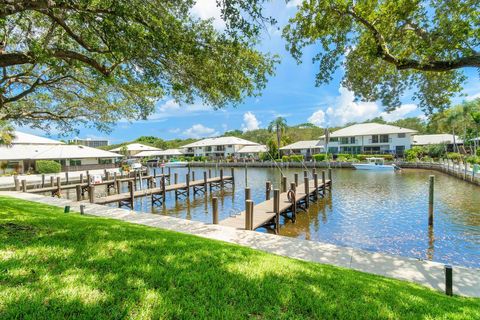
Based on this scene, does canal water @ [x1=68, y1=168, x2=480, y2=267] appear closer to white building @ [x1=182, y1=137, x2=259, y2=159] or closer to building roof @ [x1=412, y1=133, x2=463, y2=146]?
building roof @ [x1=412, y1=133, x2=463, y2=146]

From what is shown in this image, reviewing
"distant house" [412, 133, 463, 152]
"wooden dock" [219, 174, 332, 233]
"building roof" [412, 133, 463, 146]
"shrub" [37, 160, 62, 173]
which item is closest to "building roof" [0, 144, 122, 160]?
"shrub" [37, 160, 62, 173]

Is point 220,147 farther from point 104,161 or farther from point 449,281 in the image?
point 449,281

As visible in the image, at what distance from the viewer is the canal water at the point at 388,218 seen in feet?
35.4

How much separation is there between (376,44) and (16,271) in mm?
10270

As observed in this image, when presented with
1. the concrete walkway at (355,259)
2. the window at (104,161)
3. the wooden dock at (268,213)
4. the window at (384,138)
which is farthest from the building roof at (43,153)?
the window at (384,138)

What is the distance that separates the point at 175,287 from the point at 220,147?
74.3 m

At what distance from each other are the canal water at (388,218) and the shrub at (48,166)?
745 inches

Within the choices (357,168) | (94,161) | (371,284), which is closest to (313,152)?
(357,168)

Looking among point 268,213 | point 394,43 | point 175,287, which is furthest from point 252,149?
point 175,287

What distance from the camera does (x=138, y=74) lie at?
28.9ft

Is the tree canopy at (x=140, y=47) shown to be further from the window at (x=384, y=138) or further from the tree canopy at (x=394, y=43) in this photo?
the window at (x=384, y=138)

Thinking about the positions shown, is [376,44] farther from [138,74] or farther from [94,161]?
[94,161]

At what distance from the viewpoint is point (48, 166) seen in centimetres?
3316

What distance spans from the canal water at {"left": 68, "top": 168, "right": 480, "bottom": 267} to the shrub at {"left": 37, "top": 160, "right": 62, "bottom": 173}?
18914 millimetres
